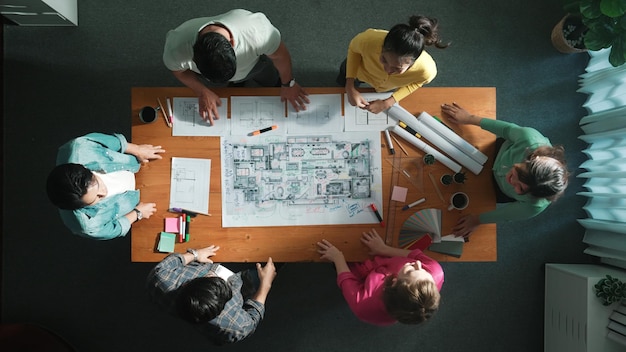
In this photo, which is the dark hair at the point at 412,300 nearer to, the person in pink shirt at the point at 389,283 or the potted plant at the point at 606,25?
the person in pink shirt at the point at 389,283

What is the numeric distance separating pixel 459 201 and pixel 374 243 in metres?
0.45

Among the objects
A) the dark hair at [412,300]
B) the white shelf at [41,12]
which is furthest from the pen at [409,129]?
the white shelf at [41,12]

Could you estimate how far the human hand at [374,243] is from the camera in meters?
1.89

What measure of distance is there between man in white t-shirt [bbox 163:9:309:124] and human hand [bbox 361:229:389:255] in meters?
0.69

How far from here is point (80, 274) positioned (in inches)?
102

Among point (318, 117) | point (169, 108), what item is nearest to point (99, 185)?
point (169, 108)

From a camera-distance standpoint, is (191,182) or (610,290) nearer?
(191,182)

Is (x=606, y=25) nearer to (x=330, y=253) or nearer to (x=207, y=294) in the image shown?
(x=330, y=253)

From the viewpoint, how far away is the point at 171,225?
1.90 metres

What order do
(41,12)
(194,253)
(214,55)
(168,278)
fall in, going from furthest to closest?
(41,12), (194,253), (168,278), (214,55)

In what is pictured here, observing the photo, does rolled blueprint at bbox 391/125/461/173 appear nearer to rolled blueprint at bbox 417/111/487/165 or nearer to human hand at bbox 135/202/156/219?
rolled blueprint at bbox 417/111/487/165

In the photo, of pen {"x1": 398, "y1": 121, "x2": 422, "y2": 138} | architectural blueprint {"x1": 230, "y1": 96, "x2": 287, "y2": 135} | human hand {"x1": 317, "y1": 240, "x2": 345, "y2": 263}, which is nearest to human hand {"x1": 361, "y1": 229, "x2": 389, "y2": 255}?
human hand {"x1": 317, "y1": 240, "x2": 345, "y2": 263}

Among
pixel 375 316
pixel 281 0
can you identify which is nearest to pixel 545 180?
pixel 375 316

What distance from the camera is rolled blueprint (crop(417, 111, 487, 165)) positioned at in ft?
6.35
